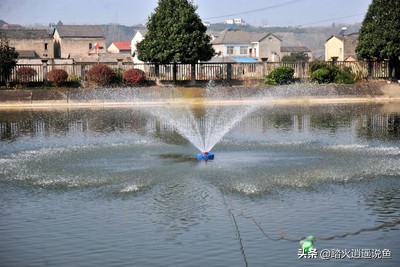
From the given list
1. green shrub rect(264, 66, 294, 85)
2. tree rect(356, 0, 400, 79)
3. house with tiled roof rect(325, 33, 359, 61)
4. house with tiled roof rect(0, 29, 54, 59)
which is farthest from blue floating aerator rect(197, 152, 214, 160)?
house with tiled roof rect(0, 29, 54, 59)

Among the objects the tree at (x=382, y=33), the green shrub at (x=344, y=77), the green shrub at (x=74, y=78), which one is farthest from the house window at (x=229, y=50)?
the green shrub at (x=74, y=78)

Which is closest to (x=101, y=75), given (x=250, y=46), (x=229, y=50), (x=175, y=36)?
(x=175, y=36)

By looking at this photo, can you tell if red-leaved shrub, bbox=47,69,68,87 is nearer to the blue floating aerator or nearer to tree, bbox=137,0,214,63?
tree, bbox=137,0,214,63

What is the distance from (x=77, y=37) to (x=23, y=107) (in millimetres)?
80842

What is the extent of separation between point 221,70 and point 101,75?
10.2m

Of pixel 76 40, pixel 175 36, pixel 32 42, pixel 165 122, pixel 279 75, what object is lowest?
pixel 165 122

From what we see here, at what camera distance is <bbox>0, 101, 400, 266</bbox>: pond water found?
545 inches

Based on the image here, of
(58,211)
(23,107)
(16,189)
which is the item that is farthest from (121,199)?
(23,107)

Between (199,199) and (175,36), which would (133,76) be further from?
(199,199)

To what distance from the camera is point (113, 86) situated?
53719 millimetres

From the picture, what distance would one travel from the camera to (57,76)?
5262cm

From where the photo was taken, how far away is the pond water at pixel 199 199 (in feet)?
45.4

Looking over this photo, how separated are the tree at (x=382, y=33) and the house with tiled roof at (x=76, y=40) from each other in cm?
7466

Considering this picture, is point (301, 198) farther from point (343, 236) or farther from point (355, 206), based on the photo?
point (343, 236)
